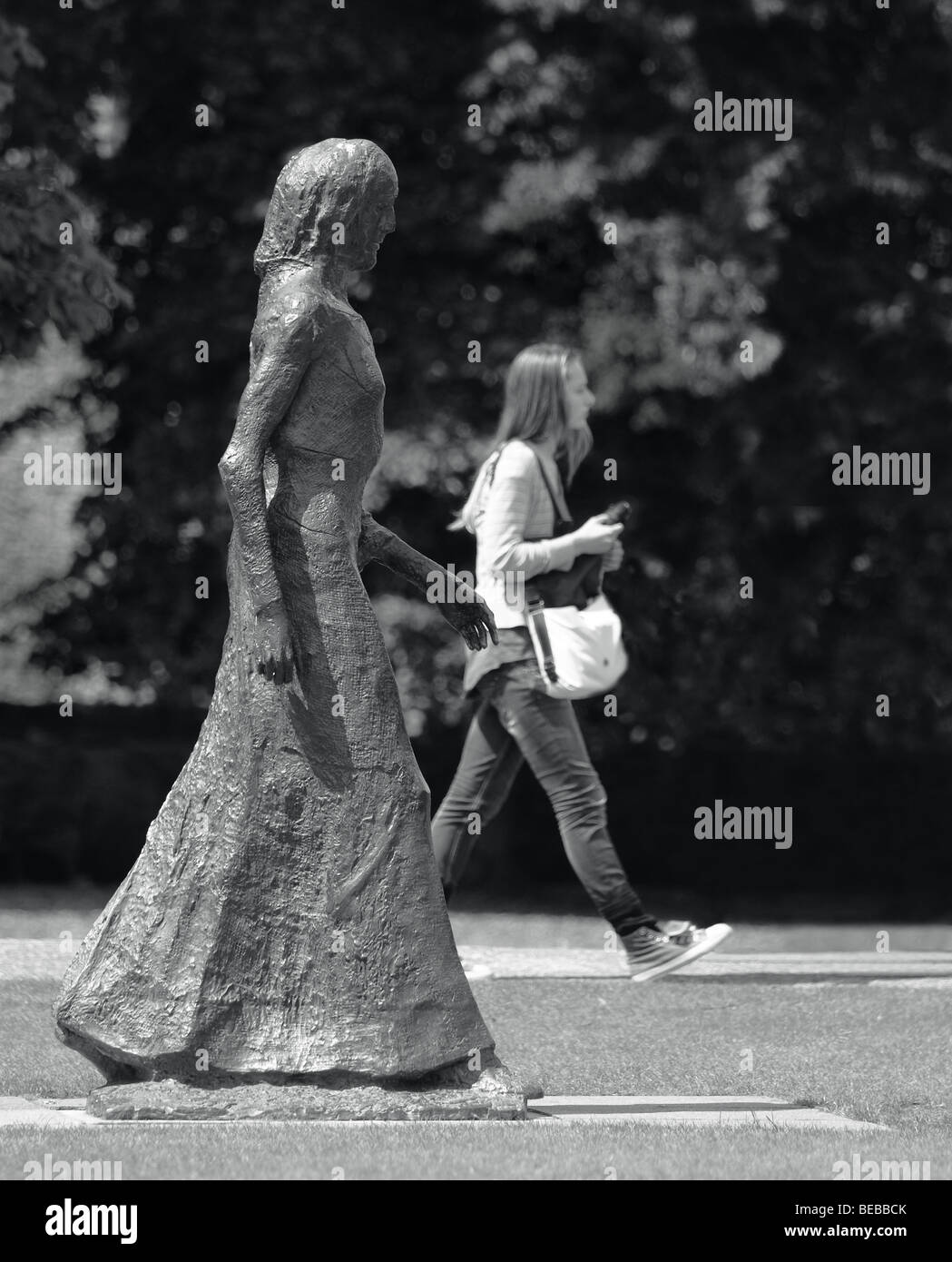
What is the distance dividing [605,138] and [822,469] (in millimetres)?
2720

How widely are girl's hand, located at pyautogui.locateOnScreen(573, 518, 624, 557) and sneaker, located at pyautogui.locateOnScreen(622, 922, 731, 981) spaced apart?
1.47 meters

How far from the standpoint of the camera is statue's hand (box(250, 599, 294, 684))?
625 centimetres

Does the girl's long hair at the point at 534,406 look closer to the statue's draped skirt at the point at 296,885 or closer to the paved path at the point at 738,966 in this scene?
the paved path at the point at 738,966

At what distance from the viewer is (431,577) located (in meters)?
6.93

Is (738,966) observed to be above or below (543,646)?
below

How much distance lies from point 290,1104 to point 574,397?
13.1ft
